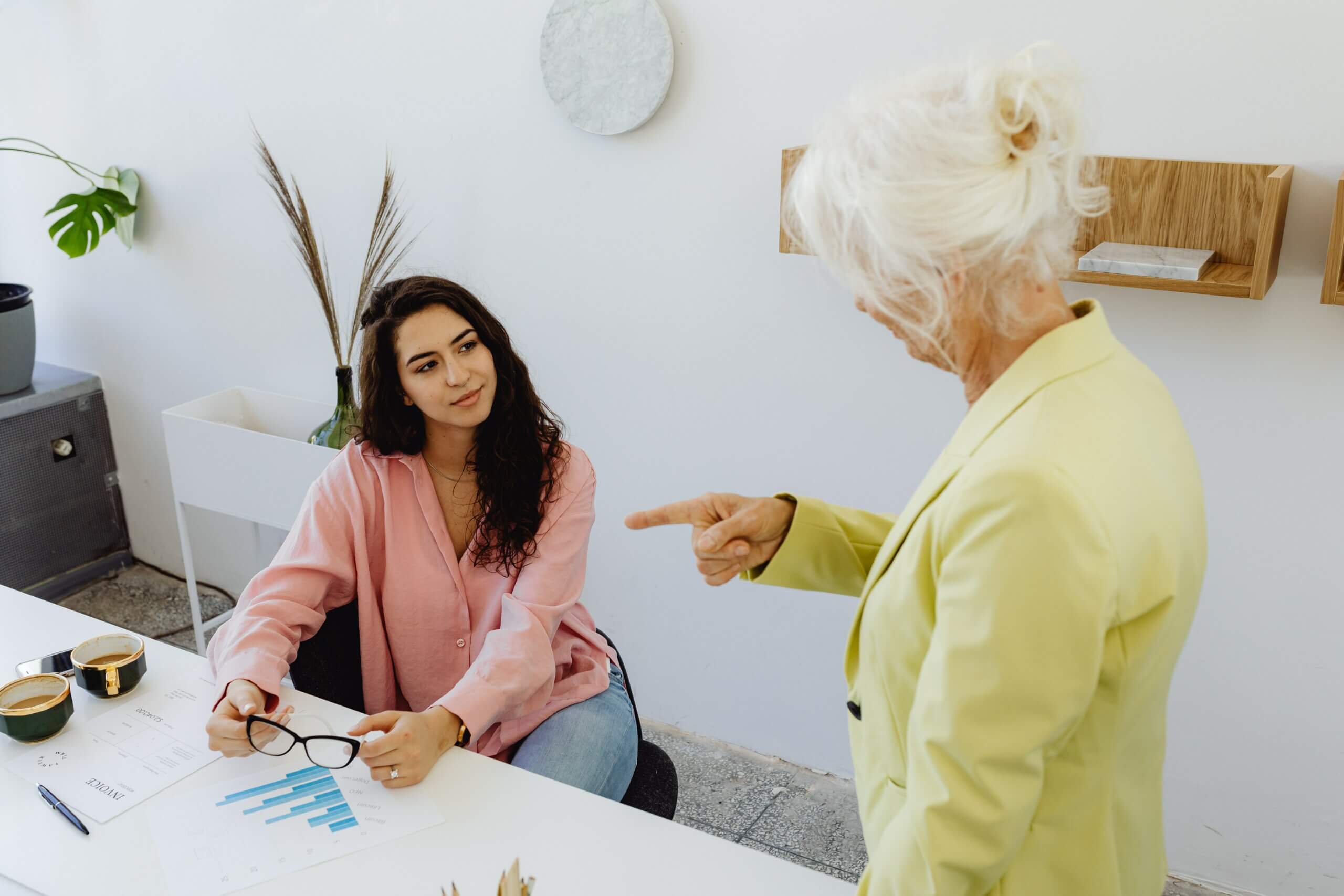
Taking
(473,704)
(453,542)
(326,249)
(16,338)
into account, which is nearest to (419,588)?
(453,542)

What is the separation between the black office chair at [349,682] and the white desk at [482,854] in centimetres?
34

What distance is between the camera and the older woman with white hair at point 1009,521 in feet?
2.77

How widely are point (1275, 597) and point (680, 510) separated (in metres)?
1.31

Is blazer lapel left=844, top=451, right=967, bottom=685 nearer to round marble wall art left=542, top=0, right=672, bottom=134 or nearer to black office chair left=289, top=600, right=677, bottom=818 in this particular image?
black office chair left=289, top=600, right=677, bottom=818

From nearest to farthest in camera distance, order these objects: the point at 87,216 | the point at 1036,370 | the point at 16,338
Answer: the point at 1036,370 → the point at 87,216 → the point at 16,338

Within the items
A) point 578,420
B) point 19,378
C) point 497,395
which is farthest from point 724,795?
point 19,378

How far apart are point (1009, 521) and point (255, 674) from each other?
3.65 feet

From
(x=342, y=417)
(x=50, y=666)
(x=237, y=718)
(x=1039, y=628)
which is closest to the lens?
(x=1039, y=628)

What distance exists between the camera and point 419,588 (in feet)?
5.93

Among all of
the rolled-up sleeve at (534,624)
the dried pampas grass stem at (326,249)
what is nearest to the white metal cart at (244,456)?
the dried pampas grass stem at (326,249)

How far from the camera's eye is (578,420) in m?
2.70

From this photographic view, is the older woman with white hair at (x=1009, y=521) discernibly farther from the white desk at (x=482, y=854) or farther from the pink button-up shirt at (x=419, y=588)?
the pink button-up shirt at (x=419, y=588)

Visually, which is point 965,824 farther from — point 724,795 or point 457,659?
point 724,795

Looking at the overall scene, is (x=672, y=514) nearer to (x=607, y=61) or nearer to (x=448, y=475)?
(x=448, y=475)
